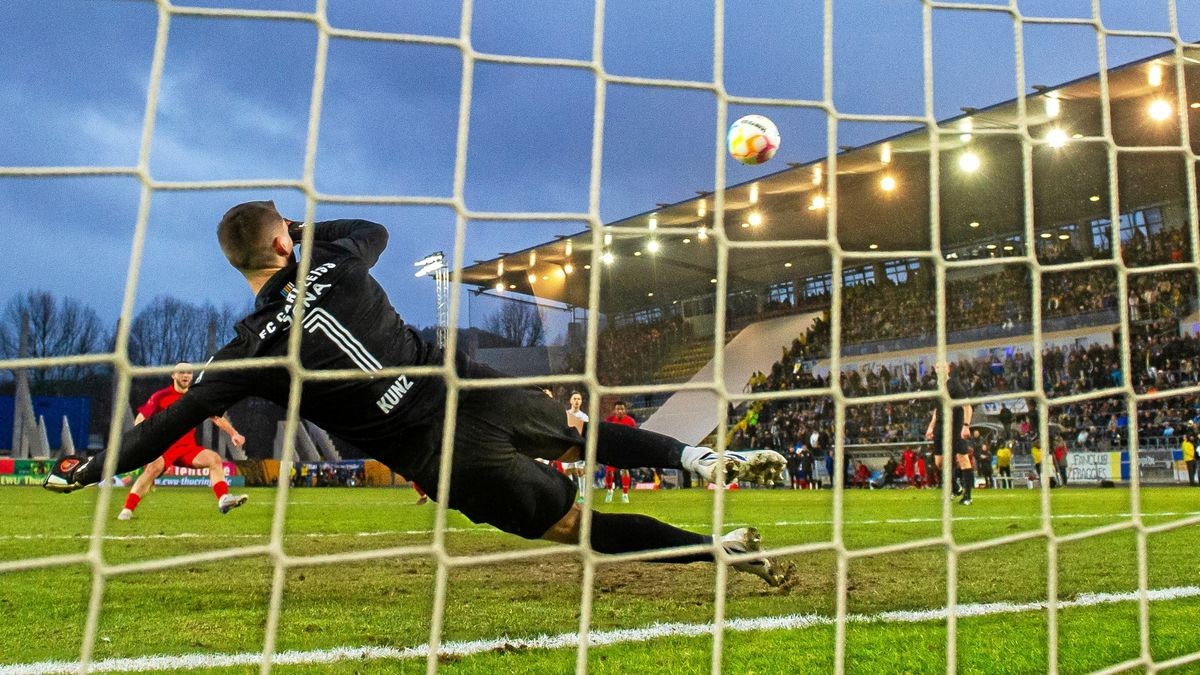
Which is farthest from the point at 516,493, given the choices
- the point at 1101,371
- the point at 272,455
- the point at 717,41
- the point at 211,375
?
the point at 272,455

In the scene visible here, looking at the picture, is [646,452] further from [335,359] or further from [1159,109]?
[1159,109]

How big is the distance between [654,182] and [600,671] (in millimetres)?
13738

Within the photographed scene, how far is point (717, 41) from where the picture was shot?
2.47 metres

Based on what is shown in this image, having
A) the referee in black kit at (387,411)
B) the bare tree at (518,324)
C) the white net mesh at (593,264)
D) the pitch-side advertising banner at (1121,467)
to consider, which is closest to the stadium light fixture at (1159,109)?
the pitch-side advertising banner at (1121,467)

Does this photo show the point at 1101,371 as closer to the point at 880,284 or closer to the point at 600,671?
the point at 880,284

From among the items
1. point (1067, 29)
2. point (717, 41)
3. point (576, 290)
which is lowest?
point (717, 41)

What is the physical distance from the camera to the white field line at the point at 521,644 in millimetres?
2801

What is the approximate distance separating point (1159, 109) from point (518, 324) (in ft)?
50.6

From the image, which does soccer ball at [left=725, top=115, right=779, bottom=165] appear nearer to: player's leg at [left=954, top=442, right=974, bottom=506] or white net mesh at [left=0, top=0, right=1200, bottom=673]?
white net mesh at [left=0, top=0, right=1200, bottom=673]

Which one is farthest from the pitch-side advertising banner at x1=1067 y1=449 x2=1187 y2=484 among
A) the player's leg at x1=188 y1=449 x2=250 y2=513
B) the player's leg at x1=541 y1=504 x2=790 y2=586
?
the player's leg at x1=541 y1=504 x2=790 y2=586

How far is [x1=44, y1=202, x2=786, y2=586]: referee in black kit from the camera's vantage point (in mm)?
2732

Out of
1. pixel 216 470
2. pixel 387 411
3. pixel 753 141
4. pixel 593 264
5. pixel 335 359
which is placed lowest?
pixel 216 470

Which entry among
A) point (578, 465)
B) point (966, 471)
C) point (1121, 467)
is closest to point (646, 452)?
point (578, 465)

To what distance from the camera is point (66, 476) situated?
3.04 metres
